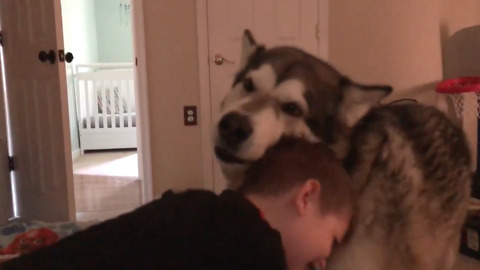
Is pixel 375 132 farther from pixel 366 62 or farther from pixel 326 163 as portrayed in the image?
pixel 366 62

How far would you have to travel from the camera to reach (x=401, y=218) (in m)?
1.07

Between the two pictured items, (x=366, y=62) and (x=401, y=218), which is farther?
(x=366, y=62)

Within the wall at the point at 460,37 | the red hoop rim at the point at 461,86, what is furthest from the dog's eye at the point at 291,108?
the wall at the point at 460,37

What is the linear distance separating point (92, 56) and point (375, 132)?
5.45 meters

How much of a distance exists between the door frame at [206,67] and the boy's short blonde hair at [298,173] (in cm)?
235

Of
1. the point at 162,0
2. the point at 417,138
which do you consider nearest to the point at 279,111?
the point at 417,138

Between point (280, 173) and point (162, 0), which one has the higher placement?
point (162, 0)

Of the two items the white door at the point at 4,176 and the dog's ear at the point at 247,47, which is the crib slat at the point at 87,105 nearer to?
the white door at the point at 4,176

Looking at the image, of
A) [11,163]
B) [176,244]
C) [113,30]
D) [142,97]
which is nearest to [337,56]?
[142,97]

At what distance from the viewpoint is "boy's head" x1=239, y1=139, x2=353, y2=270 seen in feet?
3.18

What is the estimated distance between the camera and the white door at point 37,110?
2.61m

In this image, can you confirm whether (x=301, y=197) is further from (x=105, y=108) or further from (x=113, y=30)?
(x=113, y=30)

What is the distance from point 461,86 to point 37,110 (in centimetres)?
243

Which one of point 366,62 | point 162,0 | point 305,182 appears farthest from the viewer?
point 366,62
